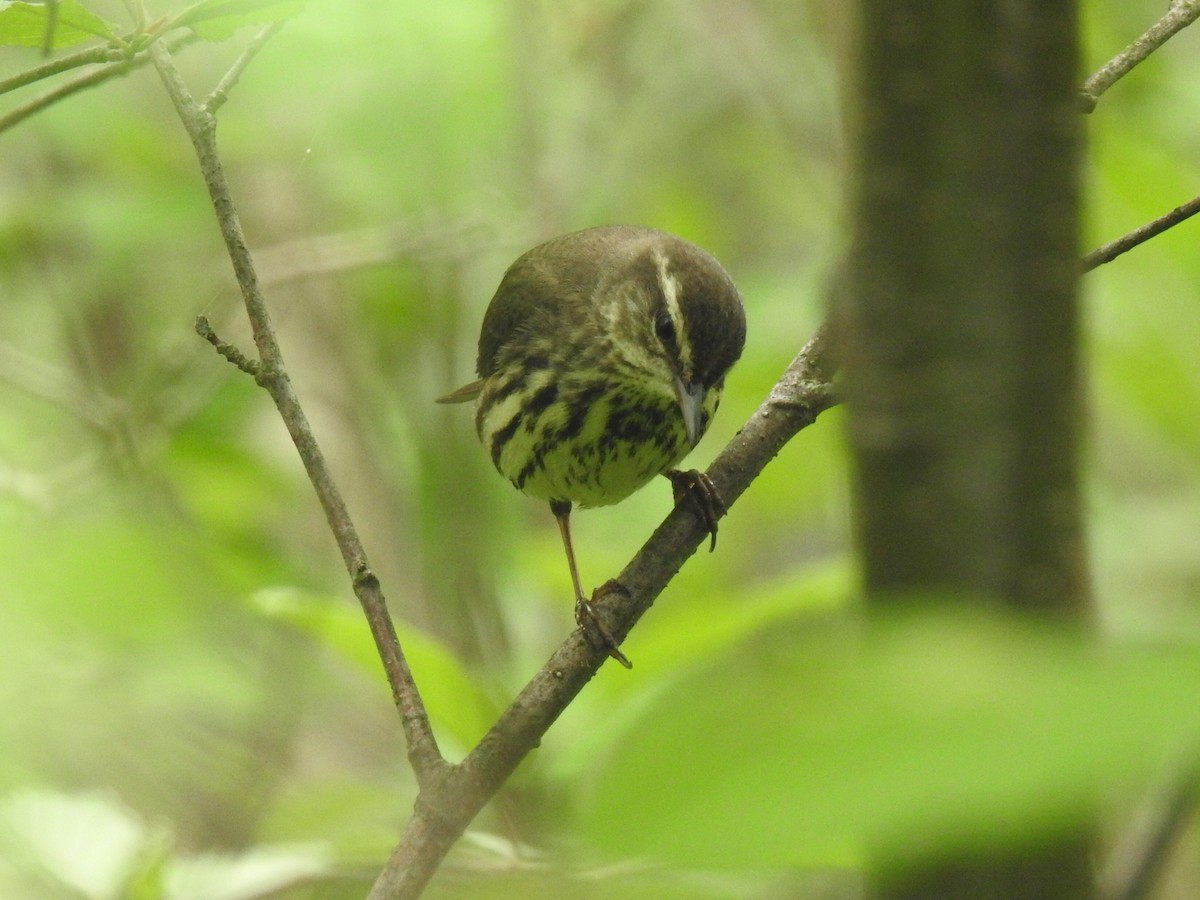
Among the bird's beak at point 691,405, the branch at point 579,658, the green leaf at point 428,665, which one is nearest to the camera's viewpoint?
the branch at point 579,658

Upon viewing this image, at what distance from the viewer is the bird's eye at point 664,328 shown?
387 cm

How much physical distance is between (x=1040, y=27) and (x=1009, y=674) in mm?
428

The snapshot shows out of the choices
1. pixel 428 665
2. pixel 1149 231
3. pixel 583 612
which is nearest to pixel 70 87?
pixel 428 665

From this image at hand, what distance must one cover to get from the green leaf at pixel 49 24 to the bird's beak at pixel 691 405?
2079 mm

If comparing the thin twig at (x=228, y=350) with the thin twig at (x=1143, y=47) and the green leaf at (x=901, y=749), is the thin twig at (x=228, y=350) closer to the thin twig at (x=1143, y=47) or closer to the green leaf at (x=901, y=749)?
the thin twig at (x=1143, y=47)

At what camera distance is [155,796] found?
4164 millimetres

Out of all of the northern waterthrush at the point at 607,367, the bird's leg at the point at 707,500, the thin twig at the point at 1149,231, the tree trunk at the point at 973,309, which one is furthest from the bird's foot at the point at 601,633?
the tree trunk at the point at 973,309

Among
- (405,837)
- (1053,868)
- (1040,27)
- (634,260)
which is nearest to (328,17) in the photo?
(634,260)

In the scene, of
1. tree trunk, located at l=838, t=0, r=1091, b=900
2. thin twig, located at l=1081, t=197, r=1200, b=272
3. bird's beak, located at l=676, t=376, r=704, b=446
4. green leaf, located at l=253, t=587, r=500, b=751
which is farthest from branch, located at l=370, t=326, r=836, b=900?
tree trunk, located at l=838, t=0, r=1091, b=900

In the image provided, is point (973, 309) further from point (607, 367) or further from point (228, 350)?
point (607, 367)

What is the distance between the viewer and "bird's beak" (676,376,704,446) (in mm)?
3693

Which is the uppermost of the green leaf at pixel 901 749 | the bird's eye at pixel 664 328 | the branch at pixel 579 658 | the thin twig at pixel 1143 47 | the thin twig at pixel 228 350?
the bird's eye at pixel 664 328

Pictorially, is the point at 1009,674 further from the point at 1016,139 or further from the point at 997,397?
the point at 1016,139

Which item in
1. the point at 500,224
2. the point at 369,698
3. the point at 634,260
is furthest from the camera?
the point at 369,698
